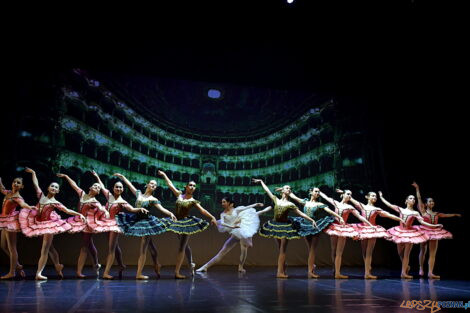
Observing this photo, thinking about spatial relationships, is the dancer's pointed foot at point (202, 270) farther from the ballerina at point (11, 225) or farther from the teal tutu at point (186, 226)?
the ballerina at point (11, 225)

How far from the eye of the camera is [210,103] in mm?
9742

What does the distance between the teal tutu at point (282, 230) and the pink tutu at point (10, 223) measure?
3931 mm

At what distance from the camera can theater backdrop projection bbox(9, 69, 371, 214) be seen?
8633 mm

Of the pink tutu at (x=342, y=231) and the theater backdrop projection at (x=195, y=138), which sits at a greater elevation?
the theater backdrop projection at (x=195, y=138)

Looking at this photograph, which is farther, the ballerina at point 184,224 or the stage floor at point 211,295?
the ballerina at point 184,224

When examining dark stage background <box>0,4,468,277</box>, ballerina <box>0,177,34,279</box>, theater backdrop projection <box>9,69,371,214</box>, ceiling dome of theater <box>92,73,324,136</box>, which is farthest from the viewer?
ceiling dome of theater <box>92,73,324,136</box>

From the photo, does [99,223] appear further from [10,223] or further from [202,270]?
[202,270]

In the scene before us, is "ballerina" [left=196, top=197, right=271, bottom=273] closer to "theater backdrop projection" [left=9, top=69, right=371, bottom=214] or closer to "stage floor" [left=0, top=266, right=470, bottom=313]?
"theater backdrop projection" [left=9, top=69, right=371, bottom=214]

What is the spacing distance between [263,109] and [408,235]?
4159 mm

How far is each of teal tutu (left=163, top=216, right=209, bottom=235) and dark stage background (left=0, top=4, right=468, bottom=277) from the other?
92.5 inches

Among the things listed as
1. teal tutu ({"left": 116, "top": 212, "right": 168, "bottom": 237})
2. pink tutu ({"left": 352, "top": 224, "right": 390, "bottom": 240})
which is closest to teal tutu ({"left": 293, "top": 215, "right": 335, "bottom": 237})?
pink tutu ({"left": 352, "top": 224, "right": 390, "bottom": 240})

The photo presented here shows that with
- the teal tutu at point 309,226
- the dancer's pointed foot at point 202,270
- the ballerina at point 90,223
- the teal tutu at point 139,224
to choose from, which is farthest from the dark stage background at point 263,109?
the teal tutu at point 139,224

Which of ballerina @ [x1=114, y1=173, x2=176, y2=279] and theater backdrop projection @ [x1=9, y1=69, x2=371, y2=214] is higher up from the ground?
theater backdrop projection @ [x1=9, y1=69, x2=371, y2=214]

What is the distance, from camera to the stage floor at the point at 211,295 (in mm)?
4086
